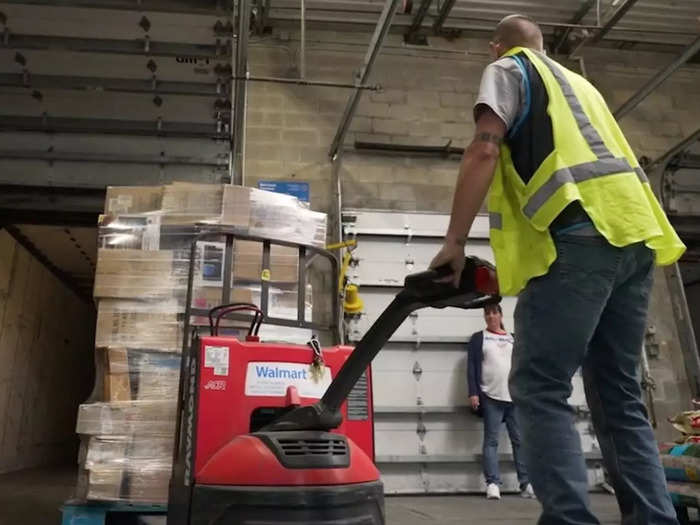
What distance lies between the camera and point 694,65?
7.94 metres

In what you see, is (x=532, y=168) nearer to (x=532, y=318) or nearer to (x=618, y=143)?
(x=618, y=143)

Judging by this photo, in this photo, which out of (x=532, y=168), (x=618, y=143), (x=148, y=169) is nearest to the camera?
(x=532, y=168)

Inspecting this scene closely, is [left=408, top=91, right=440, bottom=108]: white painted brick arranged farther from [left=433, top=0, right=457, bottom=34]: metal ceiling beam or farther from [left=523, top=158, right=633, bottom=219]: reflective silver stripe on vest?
[left=523, top=158, right=633, bottom=219]: reflective silver stripe on vest

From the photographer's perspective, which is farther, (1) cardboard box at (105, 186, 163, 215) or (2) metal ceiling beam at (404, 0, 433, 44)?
(2) metal ceiling beam at (404, 0, 433, 44)

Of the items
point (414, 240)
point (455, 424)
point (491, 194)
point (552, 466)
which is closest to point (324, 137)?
point (414, 240)

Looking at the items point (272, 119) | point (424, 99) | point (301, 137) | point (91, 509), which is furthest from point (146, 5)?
point (424, 99)

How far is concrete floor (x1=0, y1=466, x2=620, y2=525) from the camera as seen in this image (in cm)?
391

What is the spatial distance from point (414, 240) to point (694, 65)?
16.3ft

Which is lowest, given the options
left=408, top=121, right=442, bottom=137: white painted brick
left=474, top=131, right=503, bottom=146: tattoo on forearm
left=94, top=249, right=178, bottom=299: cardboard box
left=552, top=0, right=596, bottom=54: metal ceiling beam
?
left=474, top=131, right=503, bottom=146: tattoo on forearm

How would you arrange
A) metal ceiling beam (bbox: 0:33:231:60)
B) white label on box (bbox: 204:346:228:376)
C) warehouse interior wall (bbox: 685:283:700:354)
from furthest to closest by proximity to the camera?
warehouse interior wall (bbox: 685:283:700:354) < metal ceiling beam (bbox: 0:33:231:60) < white label on box (bbox: 204:346:228:376)

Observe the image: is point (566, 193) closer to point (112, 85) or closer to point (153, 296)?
point (153, 296)

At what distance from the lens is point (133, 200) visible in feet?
12.7

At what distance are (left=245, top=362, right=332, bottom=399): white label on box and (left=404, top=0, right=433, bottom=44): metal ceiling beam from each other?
19.5ft

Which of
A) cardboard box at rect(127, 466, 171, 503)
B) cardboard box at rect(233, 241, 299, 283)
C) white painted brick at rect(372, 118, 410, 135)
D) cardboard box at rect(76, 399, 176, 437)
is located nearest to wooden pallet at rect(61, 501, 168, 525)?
cardboard box at rect(127, 466, 171, 503)
